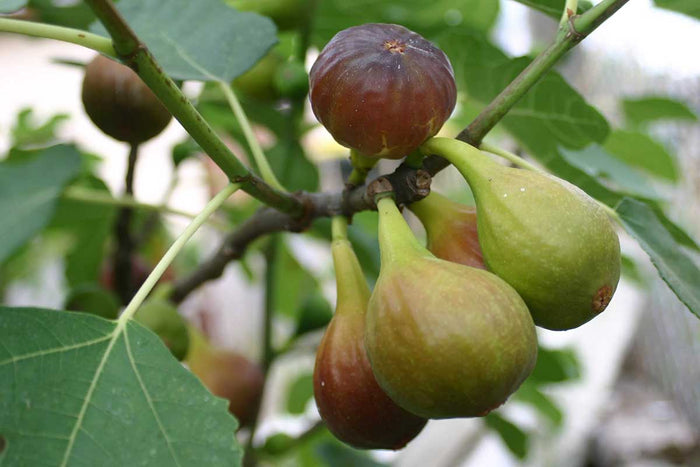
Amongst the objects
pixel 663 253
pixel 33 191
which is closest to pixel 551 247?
pixel 663 253

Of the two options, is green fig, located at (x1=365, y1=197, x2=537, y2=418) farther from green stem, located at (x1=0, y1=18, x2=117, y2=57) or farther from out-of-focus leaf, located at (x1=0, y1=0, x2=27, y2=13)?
out-of-focus leaf, located at (x1=0, y1=0, x2=27, y2=13)

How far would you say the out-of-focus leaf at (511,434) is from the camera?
3.51 feet

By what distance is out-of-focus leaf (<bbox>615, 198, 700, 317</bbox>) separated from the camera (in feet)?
1.90

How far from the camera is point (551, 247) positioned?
19.5 inches

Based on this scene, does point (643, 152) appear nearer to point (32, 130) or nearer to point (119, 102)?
point (119, 102)

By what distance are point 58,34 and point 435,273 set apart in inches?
12.8

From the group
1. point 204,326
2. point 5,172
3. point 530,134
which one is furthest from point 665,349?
point 5,172

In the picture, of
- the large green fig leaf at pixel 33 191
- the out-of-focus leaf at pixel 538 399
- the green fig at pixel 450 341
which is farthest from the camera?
the out-of-focus leaf at pixel 538 399

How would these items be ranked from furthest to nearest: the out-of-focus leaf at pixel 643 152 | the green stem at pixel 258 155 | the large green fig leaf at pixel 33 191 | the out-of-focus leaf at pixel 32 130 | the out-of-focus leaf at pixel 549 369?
the out-of-focus leaf at pixel 32 130 < the out-of-focus leaf at pixel 643 152 < the out-of-focus leaf at pixel 549 369 < the large green fig leaf at pixel 33 191 < the green stem at pixel 258 155

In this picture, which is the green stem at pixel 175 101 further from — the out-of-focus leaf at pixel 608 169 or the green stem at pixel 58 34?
the out-of-focus leaf at pixel 608 169

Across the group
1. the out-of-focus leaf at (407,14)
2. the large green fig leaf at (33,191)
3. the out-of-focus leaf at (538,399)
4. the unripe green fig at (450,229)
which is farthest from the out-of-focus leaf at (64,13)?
the out-of-focus leaf at (538,399)

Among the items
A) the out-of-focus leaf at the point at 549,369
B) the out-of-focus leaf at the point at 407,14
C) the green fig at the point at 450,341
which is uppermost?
the green fig at the point at 450,341

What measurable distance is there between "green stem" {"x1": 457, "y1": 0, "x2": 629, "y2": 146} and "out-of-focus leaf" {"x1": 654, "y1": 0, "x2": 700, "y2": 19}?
276mm

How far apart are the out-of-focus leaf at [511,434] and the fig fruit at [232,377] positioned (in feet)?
1.13
